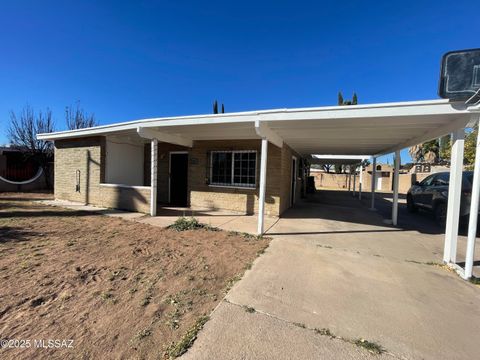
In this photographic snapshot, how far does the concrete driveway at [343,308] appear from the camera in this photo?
198 cm

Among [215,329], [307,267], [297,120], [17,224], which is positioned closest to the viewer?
[215,329]

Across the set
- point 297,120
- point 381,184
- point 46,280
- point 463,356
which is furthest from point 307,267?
point 381,184

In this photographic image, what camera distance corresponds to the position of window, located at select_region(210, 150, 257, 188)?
784 centimetres

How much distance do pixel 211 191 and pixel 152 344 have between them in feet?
21.5

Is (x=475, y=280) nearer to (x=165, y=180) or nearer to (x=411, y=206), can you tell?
(x=411, y=206)

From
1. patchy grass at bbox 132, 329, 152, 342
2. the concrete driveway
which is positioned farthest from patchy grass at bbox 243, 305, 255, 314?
patchy grass at bbox 132, 329, 152, 342

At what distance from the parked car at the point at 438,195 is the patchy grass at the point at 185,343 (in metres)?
7.18

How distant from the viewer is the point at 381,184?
971 inches

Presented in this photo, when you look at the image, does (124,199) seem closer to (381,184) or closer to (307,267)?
(307,267)

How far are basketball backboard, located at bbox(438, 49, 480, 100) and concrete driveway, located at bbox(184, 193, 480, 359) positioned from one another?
2.81 meters

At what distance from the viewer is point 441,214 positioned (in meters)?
7.46

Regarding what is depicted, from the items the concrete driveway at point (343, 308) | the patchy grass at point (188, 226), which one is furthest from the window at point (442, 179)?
the patchy grass at point (188, 226)

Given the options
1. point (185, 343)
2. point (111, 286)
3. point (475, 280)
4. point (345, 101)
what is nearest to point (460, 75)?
point (475, 280)

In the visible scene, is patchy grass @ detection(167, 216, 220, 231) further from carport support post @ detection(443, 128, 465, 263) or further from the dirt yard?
carport support post @ detection(443, 128, 465, 263)
